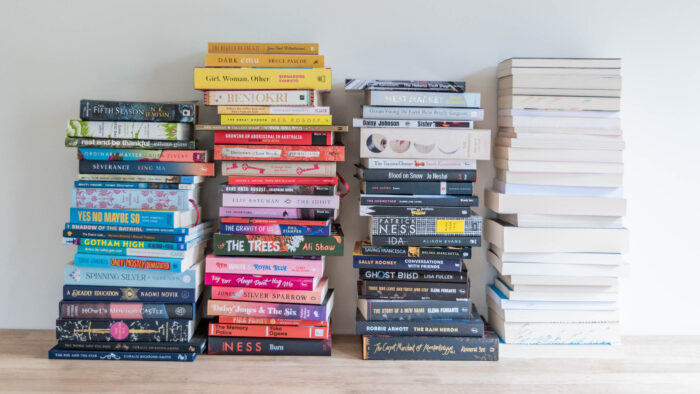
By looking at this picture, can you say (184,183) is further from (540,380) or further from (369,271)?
(540,380)

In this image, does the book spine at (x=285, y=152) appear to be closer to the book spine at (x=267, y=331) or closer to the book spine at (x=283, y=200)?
the book spine at (x=283, y=200)

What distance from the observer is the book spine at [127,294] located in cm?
174

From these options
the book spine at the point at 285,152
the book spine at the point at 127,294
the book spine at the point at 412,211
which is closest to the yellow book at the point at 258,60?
the book spine at the point at 285,152

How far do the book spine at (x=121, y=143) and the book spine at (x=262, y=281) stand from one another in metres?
0.40

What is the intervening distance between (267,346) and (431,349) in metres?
0.49

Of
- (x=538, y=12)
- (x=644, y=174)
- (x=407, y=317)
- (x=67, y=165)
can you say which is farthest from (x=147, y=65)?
(x=644, y=174)

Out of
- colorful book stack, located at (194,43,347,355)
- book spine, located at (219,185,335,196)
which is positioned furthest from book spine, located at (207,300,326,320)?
book spine, located at (219,185,335,196)

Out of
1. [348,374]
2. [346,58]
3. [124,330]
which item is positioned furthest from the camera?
[346,58]

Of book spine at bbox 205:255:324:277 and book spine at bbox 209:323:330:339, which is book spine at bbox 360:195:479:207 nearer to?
book spine at bbox 205:255:324:277

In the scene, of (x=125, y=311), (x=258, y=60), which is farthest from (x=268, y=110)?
(x=125, y=311)

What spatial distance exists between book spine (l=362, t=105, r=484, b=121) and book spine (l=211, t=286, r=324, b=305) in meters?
0.56

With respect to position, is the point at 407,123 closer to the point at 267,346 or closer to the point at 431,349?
the point at 431,349

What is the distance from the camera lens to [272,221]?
68.4 inches

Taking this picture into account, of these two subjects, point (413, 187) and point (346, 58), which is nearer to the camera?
point (413, 187)
